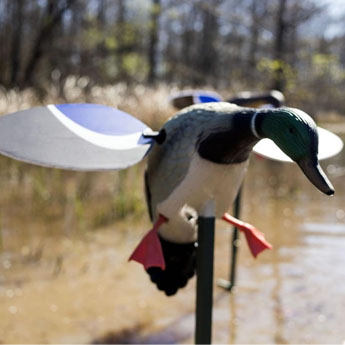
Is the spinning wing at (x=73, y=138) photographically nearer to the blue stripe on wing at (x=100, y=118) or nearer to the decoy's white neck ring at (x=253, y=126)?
the blue stripe on wing at (x=100, y=118)

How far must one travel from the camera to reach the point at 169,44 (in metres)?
16.7

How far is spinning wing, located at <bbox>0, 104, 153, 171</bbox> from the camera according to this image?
784 mm

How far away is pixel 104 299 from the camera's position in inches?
66.2

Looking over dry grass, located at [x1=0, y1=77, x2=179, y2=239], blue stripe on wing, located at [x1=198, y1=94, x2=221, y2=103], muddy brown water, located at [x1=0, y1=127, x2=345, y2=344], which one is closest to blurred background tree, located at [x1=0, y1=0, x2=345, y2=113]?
dry grass, located at [x1=0, y1=77, x2=179, y2=239]

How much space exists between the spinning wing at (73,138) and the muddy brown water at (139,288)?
0.80 meters

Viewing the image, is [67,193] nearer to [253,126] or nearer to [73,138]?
[73,138]

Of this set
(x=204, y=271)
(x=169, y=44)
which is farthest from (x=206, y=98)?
(x=169, y=44)

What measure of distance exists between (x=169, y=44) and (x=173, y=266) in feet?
53.9

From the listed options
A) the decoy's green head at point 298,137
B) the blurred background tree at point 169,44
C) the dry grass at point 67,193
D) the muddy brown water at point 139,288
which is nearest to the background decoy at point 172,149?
the decoy's green head at point 298,137

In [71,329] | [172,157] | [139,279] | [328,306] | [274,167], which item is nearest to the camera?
[172,157]

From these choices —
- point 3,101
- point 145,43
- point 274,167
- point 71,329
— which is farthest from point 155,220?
point 145,43

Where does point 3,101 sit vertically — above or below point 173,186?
above

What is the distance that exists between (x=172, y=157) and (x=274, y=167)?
373 cm

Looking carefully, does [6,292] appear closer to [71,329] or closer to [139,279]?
[71,329]
